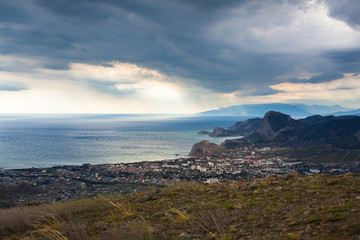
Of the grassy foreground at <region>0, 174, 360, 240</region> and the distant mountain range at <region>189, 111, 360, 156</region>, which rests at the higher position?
the grassy foreground at <region>0, 174, 360, 240</region>

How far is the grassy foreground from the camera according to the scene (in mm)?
4910

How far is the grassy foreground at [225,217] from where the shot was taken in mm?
4910

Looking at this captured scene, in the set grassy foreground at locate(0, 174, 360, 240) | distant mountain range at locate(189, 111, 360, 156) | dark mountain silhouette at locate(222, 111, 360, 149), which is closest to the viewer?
grassy foreground at locate(0, 174, 360, 240)

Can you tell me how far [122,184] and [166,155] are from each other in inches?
2371

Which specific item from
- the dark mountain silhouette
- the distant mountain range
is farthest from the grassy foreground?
the dark mountain silhouette

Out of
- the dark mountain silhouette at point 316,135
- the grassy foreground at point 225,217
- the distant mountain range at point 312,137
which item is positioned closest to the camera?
the grassy foreground at point 225,217

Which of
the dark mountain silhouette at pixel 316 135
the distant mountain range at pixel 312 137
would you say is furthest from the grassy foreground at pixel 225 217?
the dark mountain silhouette at pixel 316 135

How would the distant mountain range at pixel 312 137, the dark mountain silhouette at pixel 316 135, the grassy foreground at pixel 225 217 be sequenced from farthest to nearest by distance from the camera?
1. the dark mountain silhouette at pixel 316 135
2. the distant mountain range at pixel 312 137
3. the grassy foreground at pixel 225 217

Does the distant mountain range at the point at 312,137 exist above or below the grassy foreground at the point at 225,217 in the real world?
below

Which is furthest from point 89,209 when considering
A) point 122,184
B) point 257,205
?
point 122,184

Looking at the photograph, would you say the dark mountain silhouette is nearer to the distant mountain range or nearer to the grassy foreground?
the distant mountain range

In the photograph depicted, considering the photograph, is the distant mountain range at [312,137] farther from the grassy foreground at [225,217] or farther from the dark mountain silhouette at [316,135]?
the grassy foreground at [225,217]

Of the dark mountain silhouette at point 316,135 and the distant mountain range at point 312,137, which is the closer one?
the distant mountain range at point 312,137

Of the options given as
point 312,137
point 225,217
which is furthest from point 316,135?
point 225,217
